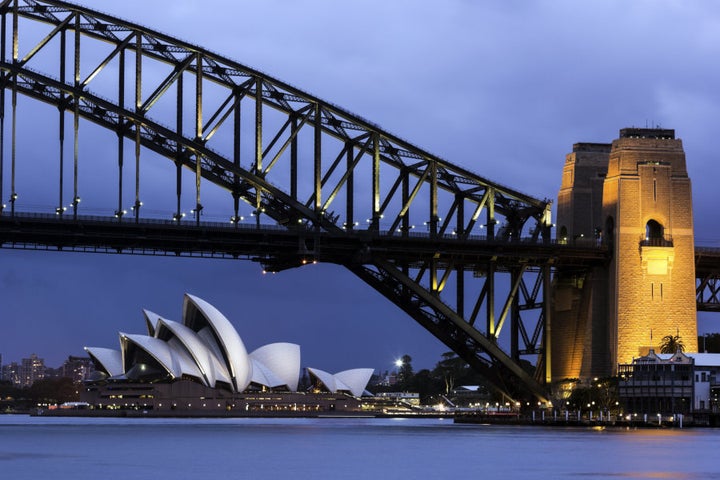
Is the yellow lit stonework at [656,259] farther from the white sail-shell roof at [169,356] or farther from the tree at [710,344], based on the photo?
the white sail-shell roof at [169,356]

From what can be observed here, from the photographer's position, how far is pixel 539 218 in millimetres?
125875

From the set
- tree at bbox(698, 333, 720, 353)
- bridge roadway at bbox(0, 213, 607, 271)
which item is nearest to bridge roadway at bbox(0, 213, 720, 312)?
bridge roadway at bbox(0, 213, 607, 271)

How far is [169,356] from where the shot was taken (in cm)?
17975

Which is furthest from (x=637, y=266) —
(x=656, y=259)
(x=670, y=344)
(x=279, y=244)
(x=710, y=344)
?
(x=710, y=344)

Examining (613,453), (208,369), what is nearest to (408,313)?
(613,453)

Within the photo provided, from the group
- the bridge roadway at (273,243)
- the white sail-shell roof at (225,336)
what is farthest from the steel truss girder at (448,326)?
the white sail-shell roof at (225,336)

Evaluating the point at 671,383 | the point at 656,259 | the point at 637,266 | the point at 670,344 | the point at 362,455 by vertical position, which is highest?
the point at 656,259

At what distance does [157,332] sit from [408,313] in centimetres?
6535

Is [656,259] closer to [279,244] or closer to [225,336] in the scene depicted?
[279,244]

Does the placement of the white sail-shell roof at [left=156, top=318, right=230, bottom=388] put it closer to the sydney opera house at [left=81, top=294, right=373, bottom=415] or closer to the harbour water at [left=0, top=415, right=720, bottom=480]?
the sydney opera house at [left=81, top=294, right=373, bottom=415]

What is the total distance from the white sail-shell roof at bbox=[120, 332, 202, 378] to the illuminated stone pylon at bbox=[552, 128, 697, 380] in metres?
62.5

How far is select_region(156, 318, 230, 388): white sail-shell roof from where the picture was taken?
6841 inches

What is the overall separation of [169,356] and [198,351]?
16.0 feet

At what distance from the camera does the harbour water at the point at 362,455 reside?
2788 inches
